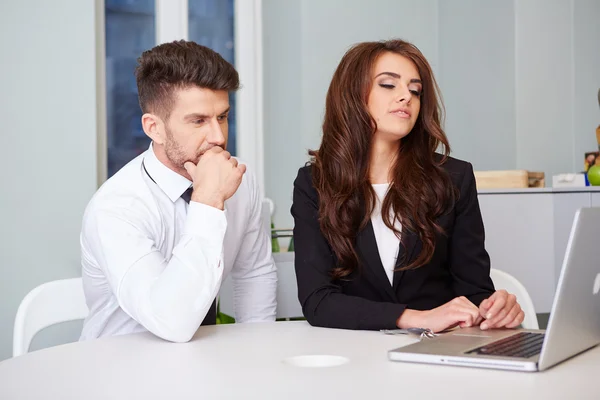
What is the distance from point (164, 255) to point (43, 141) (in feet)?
5.51

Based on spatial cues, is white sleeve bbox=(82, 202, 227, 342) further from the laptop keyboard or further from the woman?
the laptop keyboard

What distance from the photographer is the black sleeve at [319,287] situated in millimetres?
1656

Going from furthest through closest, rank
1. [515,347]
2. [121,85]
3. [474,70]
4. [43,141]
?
[474,70]
[121,85]
[43,141]
[515,347]

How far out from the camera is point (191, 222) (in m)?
1.62

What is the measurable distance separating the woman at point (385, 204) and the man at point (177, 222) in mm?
223

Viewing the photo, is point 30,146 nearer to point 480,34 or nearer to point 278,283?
point 278,283

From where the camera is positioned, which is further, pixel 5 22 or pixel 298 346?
pixel 5 22

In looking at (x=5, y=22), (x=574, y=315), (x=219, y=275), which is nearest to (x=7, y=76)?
(x=5, y=22)

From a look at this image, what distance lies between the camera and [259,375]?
111 cm

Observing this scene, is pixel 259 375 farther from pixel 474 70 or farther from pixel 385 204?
pixel 474 70

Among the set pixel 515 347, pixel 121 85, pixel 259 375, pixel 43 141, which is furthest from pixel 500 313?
pixel 121 85

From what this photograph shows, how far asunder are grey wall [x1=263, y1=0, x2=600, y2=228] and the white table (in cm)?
333

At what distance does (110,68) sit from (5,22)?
2.39 feet

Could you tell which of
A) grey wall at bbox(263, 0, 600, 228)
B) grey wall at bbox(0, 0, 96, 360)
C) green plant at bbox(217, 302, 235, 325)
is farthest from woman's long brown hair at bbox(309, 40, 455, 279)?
grey wall at bbox(263, 0, 600, 228)
